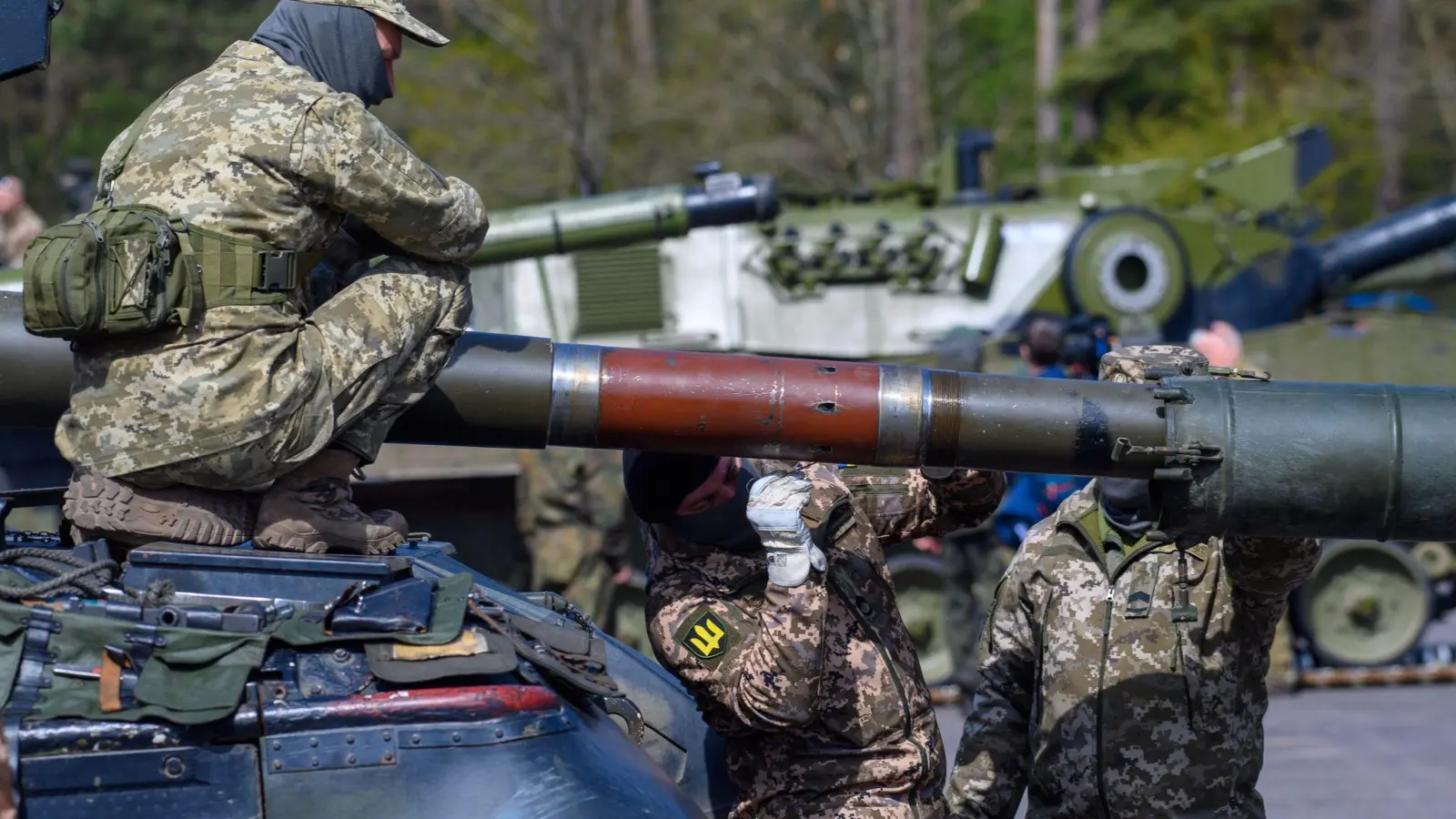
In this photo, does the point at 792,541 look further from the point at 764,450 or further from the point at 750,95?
the point at 750,95

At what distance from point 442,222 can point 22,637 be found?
108 centimetres

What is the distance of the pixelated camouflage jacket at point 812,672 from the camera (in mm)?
3674

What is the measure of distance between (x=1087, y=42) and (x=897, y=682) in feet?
81.6

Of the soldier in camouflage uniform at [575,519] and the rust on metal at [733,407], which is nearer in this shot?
the rust on metal at [733,407]

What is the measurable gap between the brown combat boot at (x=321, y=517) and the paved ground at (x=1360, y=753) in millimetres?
5272

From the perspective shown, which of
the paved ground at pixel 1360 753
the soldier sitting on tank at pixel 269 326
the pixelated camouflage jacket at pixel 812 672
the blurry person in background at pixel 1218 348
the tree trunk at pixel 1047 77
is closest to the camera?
the soldier sitting on tank at pixel 269 326

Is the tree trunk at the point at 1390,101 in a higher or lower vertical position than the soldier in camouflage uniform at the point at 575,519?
higher

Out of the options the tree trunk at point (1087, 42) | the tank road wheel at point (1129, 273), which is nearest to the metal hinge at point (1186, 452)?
the tank road wheel at point (1129, 273)

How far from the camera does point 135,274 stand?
10.5ft

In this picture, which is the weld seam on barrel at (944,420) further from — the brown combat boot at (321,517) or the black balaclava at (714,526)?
the brown combat boot at (321,517)

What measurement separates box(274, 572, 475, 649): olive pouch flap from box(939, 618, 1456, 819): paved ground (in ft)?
17.8

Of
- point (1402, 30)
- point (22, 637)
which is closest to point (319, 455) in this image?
point (22, 637)

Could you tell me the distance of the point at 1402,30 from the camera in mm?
24391

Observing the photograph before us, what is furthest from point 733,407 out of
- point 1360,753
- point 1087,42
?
point 1087,42
